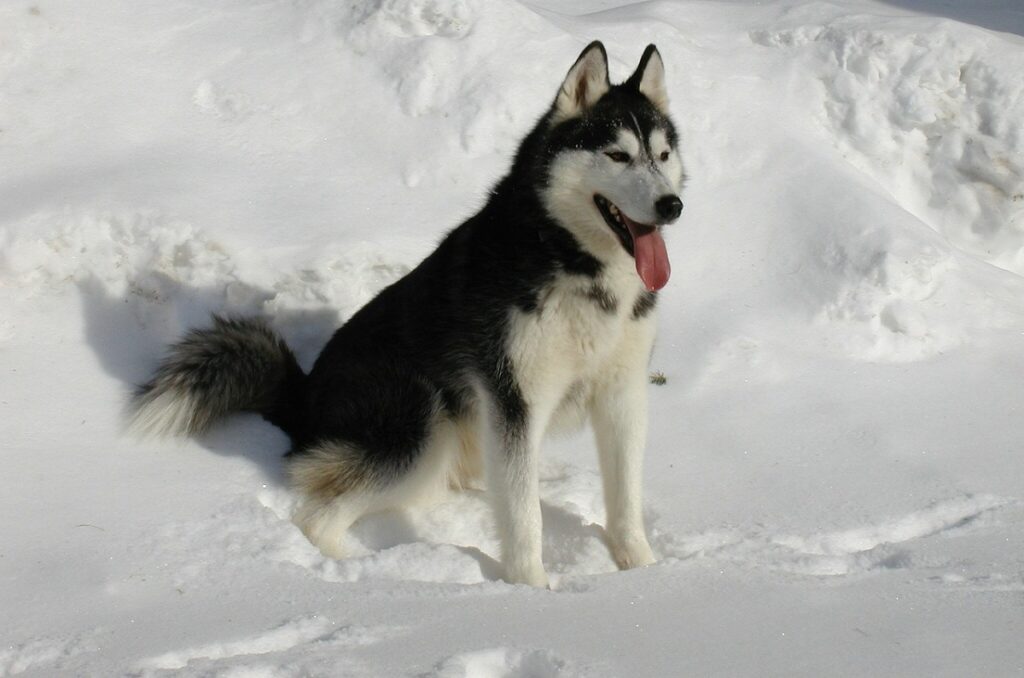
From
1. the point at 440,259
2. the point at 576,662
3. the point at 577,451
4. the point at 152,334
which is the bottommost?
the point at 577,451

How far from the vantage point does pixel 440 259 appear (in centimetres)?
416

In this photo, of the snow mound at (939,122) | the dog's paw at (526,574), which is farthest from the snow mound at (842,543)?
the snow mound at (939,122)

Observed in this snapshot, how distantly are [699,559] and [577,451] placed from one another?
137 cm

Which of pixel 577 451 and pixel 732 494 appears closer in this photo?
pixel 732 494

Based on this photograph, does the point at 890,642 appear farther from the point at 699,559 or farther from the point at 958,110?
the point at 958,110

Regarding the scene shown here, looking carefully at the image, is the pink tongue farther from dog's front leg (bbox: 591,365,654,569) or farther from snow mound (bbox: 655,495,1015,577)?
snow mound (bbox: 655,495,1015,577)

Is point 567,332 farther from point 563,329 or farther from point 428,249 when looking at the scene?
point 428,249

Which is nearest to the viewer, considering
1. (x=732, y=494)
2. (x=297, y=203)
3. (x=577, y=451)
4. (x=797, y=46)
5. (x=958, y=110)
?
(x=732, y=494)

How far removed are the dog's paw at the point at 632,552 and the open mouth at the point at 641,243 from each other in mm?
1008

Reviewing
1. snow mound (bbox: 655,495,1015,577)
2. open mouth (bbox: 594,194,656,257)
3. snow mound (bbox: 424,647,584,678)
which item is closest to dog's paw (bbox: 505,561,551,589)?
snow mound (bbox: 655,495,1015,577)

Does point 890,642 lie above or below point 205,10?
below

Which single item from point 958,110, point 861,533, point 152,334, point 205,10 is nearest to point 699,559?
point 861,533

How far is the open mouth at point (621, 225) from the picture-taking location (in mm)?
3686

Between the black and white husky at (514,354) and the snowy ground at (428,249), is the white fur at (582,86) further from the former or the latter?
the snowy ground at (428,249)
